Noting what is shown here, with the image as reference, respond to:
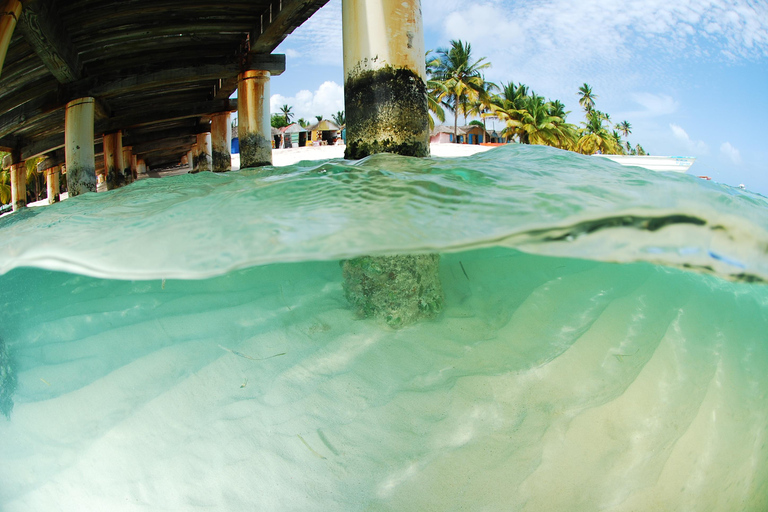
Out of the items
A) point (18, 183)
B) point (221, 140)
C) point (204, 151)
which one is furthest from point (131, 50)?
point (18, 183)

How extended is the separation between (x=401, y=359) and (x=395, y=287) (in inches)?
22.4

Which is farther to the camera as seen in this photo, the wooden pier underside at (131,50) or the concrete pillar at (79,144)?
the concrete pillar at (79,144)

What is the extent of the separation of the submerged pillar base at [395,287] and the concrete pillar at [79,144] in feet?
41.9

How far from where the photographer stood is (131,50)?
38.0ft

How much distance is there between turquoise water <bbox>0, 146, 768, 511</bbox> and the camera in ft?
8.50

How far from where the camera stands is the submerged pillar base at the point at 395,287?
339 centimetres

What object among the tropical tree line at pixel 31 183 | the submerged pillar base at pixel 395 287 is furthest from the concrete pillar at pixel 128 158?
the submerged pillar base at pixel 395 287

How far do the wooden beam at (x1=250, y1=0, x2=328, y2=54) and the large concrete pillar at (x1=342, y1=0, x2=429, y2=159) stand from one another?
11.4 feet

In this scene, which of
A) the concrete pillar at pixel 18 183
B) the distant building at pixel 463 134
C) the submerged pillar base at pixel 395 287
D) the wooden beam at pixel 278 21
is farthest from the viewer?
the distant building at pixel 463 134

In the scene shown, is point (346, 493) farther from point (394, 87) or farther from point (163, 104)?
point (163, 104)

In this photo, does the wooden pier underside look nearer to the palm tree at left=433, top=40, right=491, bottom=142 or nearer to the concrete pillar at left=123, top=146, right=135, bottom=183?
the concrete pillar at left=123, top=146, right=135, bottom=183

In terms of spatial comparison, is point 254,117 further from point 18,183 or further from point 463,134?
point 463,134

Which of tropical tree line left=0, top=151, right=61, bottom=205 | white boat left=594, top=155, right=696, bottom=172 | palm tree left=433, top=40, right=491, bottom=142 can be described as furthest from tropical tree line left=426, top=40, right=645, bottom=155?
tropical tree line left=0, top=151, right=61, bottom=205

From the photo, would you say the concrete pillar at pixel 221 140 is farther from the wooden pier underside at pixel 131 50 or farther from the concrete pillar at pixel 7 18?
the concrete pillar at pixel 7 18
